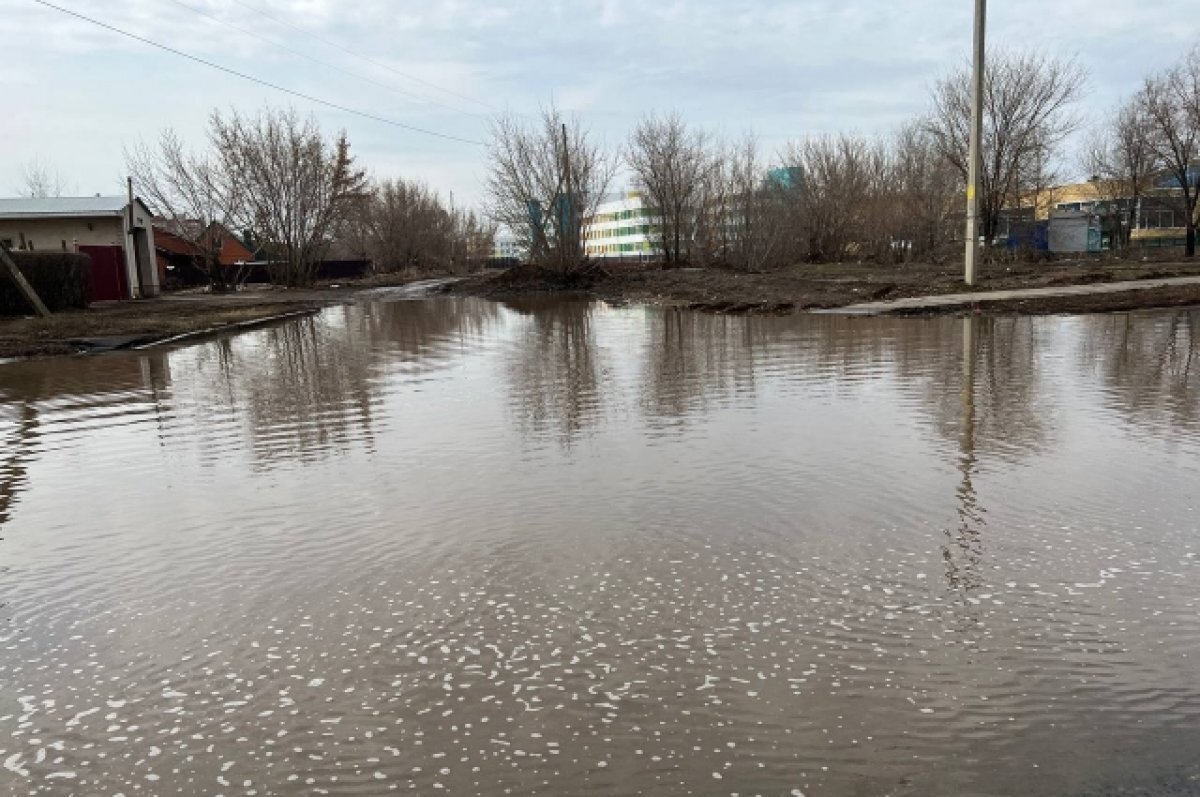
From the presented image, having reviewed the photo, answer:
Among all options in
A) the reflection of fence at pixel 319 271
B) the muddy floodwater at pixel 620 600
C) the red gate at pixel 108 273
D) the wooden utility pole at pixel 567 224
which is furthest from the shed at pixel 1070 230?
the muddy floodwater at pixel 620 600

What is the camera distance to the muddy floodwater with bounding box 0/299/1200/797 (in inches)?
108

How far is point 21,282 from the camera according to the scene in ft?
72.8

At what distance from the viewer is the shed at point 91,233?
34312mm

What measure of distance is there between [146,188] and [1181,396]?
51871 millimetres

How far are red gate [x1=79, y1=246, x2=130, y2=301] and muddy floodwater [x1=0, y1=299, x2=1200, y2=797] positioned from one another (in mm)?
29950

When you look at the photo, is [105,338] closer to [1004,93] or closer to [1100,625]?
[1100,625]

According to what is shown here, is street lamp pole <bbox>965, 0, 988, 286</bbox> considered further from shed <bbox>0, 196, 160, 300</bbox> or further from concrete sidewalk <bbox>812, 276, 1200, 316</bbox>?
shed <bbox>0, 196, 160, 300</bbox>

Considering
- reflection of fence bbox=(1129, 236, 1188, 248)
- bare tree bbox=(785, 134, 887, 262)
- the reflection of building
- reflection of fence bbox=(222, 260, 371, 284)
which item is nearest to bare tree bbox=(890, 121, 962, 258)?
bare tree bbox=(785, 134, 887, 262)

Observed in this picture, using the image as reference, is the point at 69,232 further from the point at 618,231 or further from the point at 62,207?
the point at 618,231

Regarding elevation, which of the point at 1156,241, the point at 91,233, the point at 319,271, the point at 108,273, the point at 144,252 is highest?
the point at 91,233

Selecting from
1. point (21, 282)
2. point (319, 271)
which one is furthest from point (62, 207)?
point (319, 271)

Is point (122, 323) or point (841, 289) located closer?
point (122, 323)

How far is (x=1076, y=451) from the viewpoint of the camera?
20.7ft

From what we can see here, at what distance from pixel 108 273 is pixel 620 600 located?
37.3 meters
